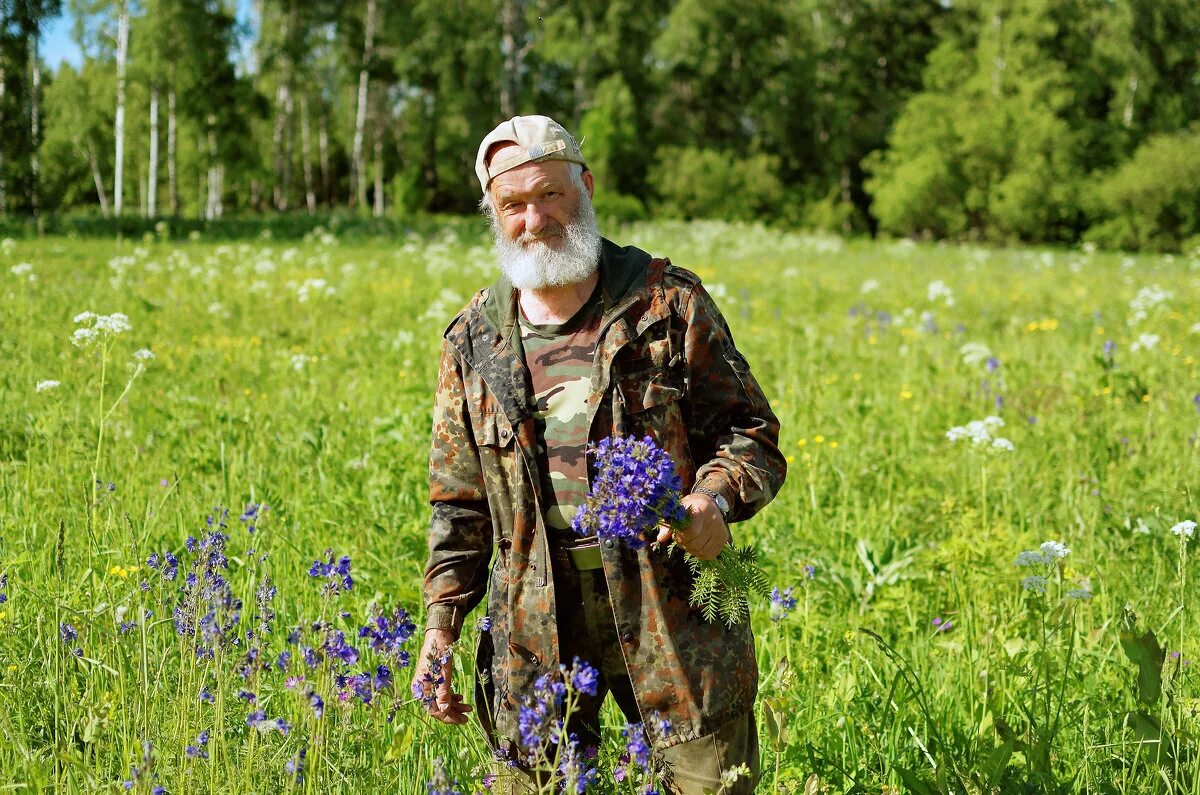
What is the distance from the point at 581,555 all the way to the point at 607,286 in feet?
2.02

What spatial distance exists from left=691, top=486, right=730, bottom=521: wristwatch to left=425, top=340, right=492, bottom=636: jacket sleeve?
0.61 m

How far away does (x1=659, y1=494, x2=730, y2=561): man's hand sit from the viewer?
1.83 m

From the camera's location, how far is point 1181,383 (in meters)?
6.82

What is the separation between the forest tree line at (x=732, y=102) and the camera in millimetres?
31375

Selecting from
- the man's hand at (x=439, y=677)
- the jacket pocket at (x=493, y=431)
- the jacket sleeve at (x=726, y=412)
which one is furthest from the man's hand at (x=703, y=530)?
the man's hand at (x=439, y=677)

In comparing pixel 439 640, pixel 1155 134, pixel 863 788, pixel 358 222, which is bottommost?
pixel 863 788

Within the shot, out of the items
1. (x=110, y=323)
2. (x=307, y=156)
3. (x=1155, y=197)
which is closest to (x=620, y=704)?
(x=110, y=323)

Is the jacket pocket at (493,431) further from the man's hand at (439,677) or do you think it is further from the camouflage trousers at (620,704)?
the man's hand at (439,677)

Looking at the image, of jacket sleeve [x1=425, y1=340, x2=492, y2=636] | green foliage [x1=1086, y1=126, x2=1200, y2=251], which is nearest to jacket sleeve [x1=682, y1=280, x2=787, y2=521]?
jacket sleeve [x1=425, y1=340, x2=492, y2=636]

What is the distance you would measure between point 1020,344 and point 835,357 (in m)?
1.96

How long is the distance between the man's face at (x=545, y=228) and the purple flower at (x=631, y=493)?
62cm

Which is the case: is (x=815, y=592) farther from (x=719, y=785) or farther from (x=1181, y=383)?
→ (x=1181, y=383)

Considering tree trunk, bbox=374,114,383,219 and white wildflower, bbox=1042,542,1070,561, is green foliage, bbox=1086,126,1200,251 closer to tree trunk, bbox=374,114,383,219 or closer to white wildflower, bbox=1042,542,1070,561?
tree trunk, bbox=374,114,383,219

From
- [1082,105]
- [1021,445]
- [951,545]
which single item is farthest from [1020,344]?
[1082,105]
